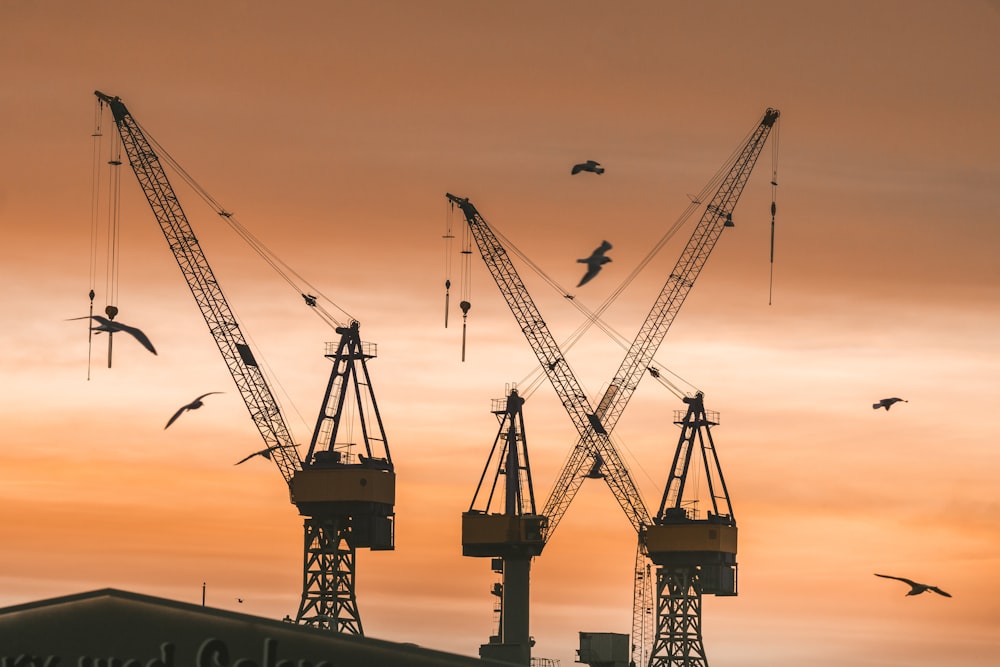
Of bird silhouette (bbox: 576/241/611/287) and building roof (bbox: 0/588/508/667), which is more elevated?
bird silhouette (bbox: 576/241/611/287)

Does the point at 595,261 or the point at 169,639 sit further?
the point at 595,261

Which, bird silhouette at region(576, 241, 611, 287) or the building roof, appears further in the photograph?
bird silhouette at region(576, 241, 611, 287)

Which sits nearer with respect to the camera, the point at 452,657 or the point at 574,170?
the point at 452,657

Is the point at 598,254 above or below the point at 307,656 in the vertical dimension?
above

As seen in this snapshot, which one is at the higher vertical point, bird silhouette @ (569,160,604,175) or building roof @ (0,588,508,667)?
bird silhouette @ (569,160,604,175)

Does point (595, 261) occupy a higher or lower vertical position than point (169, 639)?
higher

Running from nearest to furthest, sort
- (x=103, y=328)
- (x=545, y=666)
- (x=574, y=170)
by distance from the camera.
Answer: (x=103, y=328)
(x=574, y=170)
(x=545, y=666)

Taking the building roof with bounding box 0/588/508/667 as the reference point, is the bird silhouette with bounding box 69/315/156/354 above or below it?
above

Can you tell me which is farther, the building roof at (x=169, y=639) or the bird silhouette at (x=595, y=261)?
the bird silhouette at (x=595, y=261)

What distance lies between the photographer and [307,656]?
343 feet

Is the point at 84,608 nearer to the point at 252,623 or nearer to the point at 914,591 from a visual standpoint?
the point at 252,623

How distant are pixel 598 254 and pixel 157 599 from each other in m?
50.9

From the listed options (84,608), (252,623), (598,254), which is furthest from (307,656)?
(598,254)

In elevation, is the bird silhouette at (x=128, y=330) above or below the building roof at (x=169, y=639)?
above
